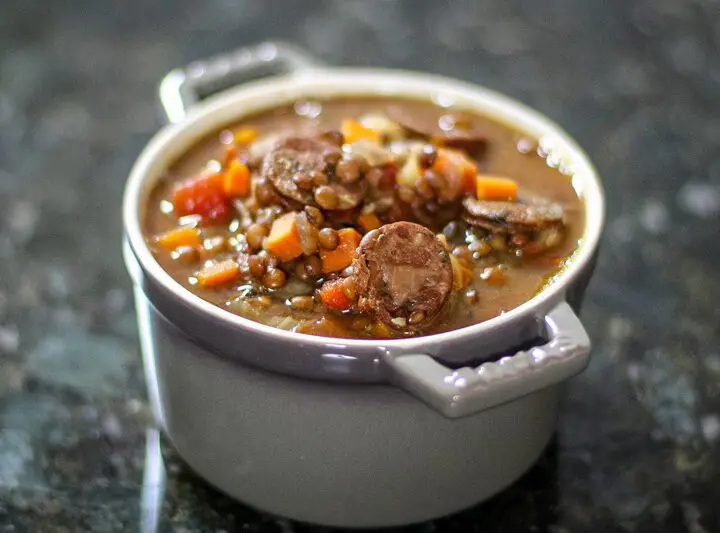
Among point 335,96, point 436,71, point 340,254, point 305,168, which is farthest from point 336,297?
point 436,71

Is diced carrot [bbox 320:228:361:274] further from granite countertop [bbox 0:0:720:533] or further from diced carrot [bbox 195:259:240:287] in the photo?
granite countertop [bbox 0:0:720:533]

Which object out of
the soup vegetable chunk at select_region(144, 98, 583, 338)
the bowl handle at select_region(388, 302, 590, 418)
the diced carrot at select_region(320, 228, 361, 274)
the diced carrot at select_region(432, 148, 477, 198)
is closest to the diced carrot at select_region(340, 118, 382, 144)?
the soup vegetable chunk at select_region(144, 98, 583, 338)

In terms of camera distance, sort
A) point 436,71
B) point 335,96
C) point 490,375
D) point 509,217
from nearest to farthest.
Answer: point 490,375 → point 509,217 → point 335,96 → point 436,71

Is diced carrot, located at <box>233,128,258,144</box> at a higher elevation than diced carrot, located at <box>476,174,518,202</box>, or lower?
lower

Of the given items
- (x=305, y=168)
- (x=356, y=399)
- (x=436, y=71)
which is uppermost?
(x=305, y=168)

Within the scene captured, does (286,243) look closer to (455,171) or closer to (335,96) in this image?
(455,171)

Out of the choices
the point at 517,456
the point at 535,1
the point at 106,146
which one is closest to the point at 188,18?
the point at 106,146

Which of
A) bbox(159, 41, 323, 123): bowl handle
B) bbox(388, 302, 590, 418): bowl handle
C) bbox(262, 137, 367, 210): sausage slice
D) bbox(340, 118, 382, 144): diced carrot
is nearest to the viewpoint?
bbox(388, 302, 590, 418): bowl handle
